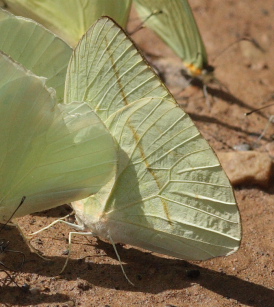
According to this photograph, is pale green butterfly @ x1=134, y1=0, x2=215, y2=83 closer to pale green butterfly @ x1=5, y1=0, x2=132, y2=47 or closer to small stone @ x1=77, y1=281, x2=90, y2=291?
pale green butterfly @ x1=5, y1=0, x2=132, y2=47

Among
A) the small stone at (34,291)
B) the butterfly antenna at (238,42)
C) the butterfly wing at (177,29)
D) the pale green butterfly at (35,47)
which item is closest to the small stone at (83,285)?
the small stone at (34,291)

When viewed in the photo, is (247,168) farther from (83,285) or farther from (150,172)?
(83,285)

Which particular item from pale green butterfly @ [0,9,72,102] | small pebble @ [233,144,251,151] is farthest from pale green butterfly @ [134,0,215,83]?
pale green butterfly @ [0,9,72,102]

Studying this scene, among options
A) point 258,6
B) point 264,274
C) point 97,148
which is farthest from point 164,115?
point 258,6

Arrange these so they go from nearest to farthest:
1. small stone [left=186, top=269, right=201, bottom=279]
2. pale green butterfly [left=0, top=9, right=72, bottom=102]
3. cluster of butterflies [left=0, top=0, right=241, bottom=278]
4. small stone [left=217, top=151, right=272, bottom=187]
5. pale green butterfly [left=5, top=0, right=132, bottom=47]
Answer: cluster of butterflies [left=0, top=0, right=241, bottom=278] → small stone [left=186, top=269, right=201, bottom=279] → pale green butterfly [left=0, top=9, right=72, bottom=102] → small stone [left=217, top=151, right=272, bottom=187] → pale green butterfly [left=5, top=0, right=132, bottom=47]

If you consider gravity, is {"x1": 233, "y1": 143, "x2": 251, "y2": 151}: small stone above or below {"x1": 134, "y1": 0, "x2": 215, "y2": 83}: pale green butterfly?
below
